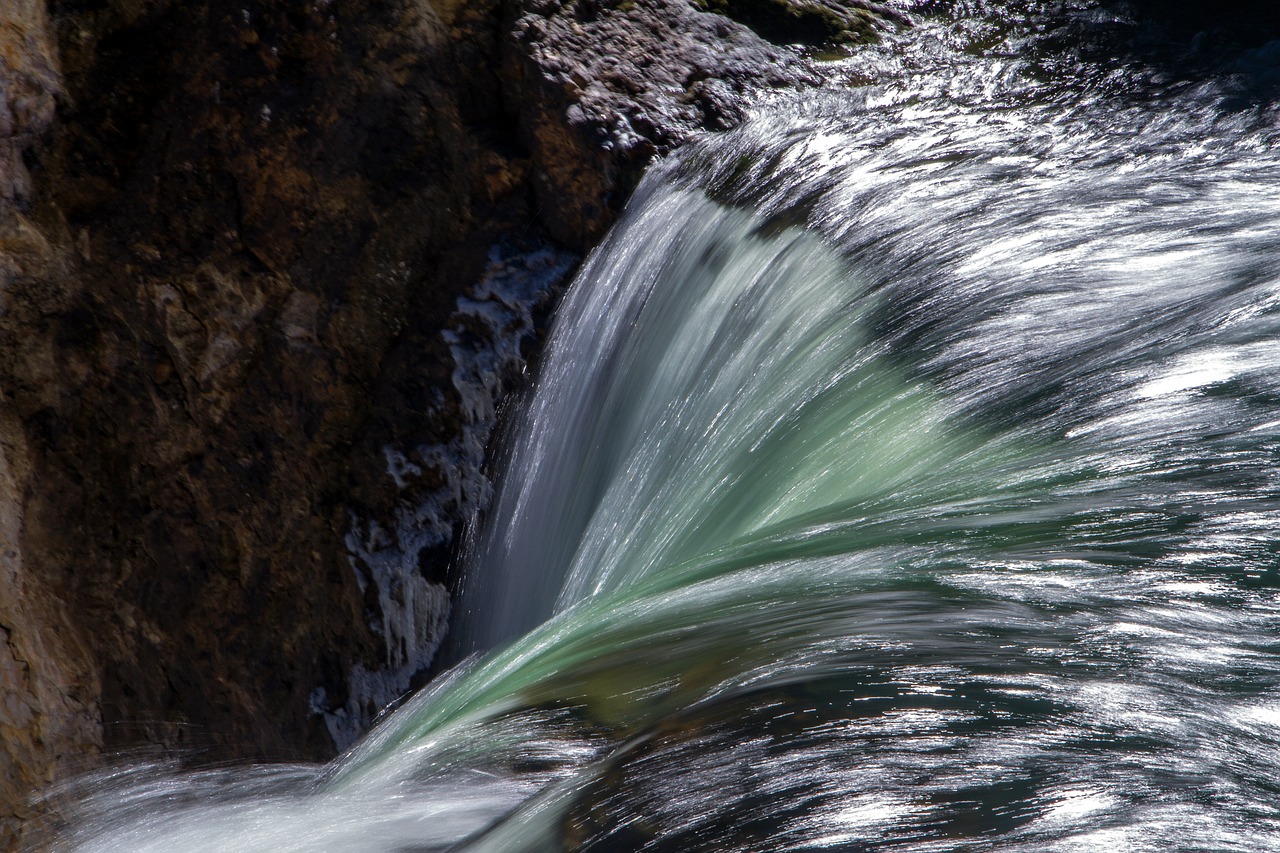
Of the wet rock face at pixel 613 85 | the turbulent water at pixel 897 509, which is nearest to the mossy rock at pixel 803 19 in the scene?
the wet rock face at pixel 613 85

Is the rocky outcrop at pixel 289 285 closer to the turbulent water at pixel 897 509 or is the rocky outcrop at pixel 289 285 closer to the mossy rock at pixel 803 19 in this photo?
the mossy rock at pixel 803 19

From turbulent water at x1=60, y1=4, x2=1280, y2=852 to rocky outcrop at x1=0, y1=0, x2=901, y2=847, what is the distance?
15.3 inches

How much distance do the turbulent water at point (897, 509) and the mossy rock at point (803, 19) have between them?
19 cm

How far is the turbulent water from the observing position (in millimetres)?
1322

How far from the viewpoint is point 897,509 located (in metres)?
2.10

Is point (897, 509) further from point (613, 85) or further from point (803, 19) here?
point (803, 19)

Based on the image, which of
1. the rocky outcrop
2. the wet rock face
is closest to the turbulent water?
the wet rock face

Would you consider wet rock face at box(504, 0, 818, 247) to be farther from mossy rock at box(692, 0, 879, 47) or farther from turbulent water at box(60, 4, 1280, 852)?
turbulent water at box(60, 4, 1280, 852)

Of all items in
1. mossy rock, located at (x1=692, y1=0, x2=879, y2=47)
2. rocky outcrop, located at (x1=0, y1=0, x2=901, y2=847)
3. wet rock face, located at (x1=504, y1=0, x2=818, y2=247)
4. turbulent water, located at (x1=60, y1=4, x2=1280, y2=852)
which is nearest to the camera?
turbulent water, located at (x1=60, y1=4, x2=1280, y2=852)

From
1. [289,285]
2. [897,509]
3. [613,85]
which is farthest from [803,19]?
[897,509]

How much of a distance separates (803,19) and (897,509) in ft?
10.1

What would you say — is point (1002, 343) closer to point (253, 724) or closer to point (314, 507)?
point (314, 507)

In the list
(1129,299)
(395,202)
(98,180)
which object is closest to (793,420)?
(1129,299)

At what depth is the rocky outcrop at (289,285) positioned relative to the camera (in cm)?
431
